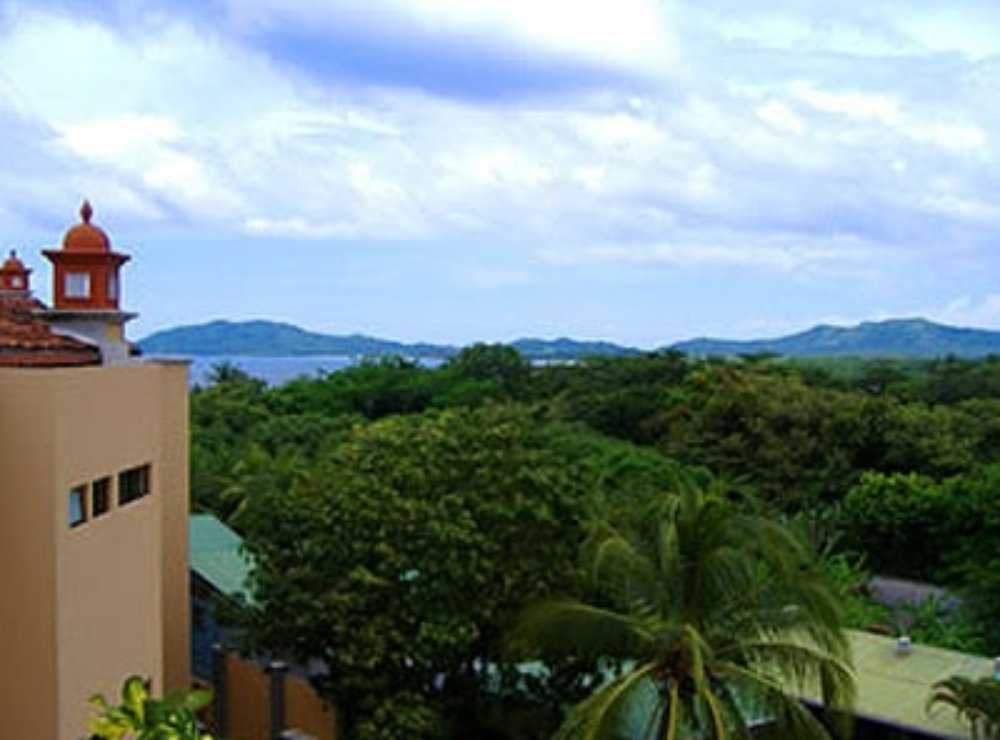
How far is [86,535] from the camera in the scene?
11531 millimetres

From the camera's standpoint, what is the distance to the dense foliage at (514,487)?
52.4ft

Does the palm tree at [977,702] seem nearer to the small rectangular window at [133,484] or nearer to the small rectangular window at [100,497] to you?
the small rectangular window at [133,484]

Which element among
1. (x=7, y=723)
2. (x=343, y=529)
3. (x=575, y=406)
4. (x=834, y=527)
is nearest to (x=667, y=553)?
(x=343, y=529)

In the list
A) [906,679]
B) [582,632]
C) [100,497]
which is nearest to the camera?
[100,497]

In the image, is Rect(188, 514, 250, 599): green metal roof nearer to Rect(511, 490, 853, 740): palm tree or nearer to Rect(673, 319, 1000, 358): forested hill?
Rect(511, 490, 853, 740): palm tree

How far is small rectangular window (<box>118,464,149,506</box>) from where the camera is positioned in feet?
41.9

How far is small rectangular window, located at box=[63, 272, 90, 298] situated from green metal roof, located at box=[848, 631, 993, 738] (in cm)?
1096

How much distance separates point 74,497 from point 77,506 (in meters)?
0.13

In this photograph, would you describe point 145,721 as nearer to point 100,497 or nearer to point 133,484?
point 100,497

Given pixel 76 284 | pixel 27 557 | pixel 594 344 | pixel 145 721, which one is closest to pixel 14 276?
pixel 76 284

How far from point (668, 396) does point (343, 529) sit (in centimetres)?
3098

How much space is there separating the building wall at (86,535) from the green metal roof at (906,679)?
30.7ft

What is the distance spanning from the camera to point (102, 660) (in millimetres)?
12055

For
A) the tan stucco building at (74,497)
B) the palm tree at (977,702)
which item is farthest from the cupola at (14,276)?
the palm tree at (977,702)
